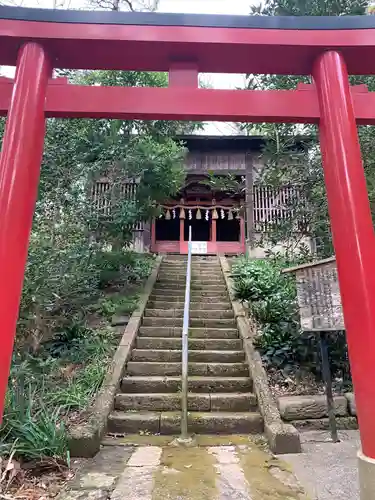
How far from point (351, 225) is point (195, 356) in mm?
3673

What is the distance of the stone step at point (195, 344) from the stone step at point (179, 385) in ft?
2.94

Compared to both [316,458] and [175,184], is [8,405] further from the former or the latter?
[175,184]

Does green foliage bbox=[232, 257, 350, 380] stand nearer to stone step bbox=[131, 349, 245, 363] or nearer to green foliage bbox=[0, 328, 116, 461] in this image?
stone step bbox=[131, 349, 245, 363]

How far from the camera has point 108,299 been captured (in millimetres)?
7672

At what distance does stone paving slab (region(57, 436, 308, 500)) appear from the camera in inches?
114

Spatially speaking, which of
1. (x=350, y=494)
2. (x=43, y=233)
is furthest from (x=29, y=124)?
(x=350, y=494)

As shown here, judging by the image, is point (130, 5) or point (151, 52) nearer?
point (151, 52)

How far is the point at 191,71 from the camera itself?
126 inches

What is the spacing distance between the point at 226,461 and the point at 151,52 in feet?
12.3

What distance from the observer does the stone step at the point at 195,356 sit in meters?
5.72

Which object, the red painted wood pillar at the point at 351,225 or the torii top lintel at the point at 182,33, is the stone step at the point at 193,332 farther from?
the torii top lintel at the point at 182,33

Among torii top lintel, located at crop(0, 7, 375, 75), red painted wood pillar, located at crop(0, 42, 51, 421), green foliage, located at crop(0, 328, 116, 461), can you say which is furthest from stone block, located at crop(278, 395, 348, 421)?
torii top lintel, located at crop(0, 7, 375, 75)

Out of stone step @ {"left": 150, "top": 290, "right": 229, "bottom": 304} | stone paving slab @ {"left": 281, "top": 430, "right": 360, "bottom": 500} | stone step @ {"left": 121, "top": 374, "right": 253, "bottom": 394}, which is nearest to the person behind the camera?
stone paving slab @ {"left": 281, "top": 430, "right": 360, "bottom": 500}

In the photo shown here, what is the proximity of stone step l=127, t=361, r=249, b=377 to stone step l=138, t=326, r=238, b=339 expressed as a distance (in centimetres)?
96
